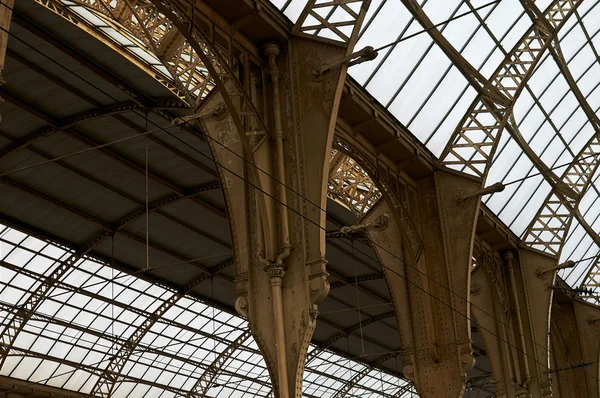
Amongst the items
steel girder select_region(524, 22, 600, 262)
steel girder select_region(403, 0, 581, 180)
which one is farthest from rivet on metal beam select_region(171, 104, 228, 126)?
steel girder select_region(524, 22, 600, 262)

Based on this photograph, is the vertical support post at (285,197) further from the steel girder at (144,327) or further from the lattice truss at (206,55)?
the steel girder at (144,327)

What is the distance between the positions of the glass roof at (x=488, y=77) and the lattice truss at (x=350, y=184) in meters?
2.78

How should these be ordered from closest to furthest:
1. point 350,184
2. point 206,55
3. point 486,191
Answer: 1. point 206,55
2. point 486,191
3. point 350,184

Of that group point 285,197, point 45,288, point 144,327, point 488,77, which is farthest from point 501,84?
point 144,327

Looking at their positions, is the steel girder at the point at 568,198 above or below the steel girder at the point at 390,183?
above

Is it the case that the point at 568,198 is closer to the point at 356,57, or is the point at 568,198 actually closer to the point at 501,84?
the point at 501,84

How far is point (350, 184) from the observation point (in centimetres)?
2920

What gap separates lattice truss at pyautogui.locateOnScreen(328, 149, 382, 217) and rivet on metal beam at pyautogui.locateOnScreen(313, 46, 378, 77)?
10021mm

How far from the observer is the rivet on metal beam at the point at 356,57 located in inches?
687

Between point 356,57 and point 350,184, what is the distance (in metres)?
12.1

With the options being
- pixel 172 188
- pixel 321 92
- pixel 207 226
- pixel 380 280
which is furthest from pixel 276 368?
pixel 380 280

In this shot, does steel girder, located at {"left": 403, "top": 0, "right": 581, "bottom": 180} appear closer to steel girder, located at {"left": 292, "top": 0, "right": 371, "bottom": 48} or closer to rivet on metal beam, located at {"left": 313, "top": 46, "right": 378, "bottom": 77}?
steel girder, located at {"left": 292, "top": 0, "right": 371, "bottom": 48}

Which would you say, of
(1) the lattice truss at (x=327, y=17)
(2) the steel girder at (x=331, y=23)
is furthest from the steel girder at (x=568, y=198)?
(2) the steel girder at (x=331, y=23)

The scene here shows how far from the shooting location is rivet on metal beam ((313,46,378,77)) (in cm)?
1744
